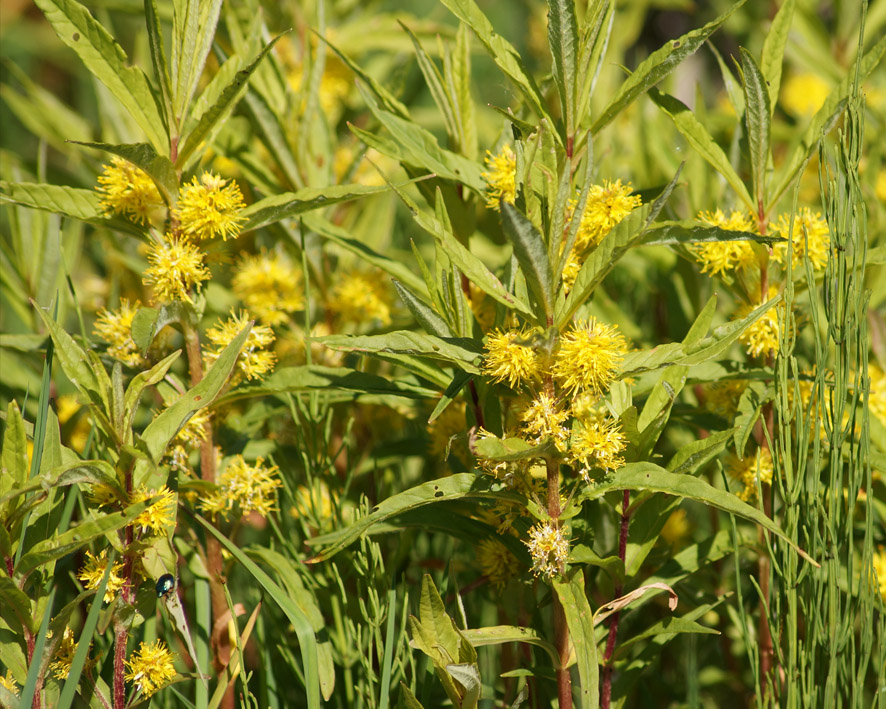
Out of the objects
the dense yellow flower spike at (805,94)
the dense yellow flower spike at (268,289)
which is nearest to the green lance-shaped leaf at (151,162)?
the dense yellow flower spike at (268,289)

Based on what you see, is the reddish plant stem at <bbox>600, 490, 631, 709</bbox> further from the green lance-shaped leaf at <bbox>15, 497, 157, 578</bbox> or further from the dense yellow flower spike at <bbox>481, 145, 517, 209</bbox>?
the green lance-shaped leaf at <bbox>15, 497, 157, 578</bbox>

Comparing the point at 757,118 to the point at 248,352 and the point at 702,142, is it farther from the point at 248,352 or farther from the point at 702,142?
the point at 248,352

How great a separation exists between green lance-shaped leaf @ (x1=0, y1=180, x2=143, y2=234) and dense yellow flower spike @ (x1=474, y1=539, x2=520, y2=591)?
1.77 ft

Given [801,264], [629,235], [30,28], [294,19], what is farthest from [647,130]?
[30,28]

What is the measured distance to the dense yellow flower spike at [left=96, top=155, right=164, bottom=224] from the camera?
903 millimetres

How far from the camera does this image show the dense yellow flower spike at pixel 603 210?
855 millimetres

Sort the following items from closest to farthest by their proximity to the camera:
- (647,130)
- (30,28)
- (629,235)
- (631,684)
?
(629,235) < (631,684) < (647,130) < (30,28)

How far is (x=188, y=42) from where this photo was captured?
89 cm

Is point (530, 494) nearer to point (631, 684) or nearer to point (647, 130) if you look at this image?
point (631, 684)

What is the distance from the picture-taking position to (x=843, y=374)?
85 cm

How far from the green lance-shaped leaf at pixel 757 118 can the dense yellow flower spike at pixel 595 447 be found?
371 mm

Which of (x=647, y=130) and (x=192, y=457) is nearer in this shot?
(x=192, y=457)

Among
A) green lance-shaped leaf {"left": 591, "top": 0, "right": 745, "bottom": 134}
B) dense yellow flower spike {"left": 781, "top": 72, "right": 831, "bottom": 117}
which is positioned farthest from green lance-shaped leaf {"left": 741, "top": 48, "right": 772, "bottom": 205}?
dense yellow flower spike {"left": 781, "top": 72, "right": 831, "bottom": 117}

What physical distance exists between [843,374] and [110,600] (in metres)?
0.77
